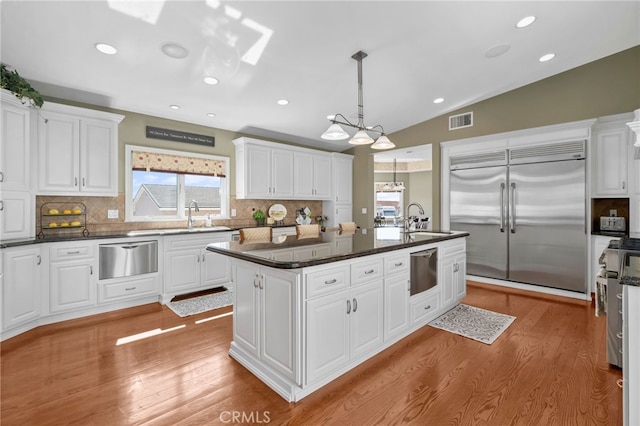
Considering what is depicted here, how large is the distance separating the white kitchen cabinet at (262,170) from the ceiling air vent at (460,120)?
2.92 meters

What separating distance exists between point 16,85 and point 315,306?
359cm

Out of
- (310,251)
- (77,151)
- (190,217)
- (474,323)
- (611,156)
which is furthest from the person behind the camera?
(190,217)

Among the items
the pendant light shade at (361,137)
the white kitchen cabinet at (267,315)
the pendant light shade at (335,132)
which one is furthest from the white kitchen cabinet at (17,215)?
the pendant light shade at (361,137)

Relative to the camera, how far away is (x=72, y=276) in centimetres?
329

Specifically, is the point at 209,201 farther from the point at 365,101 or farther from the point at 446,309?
→ the point at 446,309

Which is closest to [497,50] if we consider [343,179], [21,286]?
[343,179]

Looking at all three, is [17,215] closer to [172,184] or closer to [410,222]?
[172,184]

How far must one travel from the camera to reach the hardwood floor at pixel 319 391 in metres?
1.80

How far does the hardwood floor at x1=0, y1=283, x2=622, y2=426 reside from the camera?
5.92 feet

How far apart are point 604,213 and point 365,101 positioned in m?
3.80

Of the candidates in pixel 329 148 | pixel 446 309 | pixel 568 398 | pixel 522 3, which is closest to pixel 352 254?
pixel 568 398

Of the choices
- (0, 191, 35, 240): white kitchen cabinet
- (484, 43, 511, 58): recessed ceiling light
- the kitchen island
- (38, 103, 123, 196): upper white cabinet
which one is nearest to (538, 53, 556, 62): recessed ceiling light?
(484, 43, 511, 58): recessed ceiling light

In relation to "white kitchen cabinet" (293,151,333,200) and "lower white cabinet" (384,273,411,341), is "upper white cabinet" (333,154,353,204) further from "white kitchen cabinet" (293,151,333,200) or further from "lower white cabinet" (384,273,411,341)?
"lower white cabinet" (384,273,411,341)

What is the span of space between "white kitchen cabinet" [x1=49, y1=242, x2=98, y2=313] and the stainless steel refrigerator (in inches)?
209
